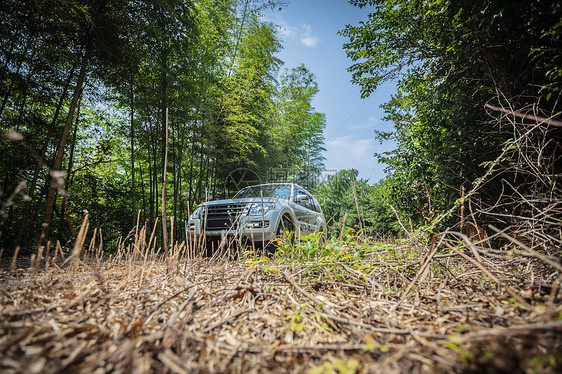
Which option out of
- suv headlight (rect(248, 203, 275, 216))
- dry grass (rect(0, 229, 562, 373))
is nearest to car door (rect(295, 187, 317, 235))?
suv headlight (rect(248, 203, 275, 216))

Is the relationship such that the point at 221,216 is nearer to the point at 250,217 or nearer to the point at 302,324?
the point at 250,217

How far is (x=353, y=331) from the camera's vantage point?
873 mm

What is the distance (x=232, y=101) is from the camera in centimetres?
583

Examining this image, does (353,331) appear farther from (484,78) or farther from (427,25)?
(427,25)

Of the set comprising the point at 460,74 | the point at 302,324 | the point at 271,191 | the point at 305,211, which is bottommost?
the point at 302,324

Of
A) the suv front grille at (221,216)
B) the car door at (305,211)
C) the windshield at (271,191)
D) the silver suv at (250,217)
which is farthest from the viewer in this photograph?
the windshield at (271,191)

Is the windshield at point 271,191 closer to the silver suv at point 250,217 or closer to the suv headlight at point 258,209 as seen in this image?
the silver suv at point 250,217

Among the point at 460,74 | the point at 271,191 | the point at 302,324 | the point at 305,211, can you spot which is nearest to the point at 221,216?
the point at 271,191

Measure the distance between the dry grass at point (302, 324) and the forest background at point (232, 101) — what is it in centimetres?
51

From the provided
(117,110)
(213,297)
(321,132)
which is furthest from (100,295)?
(321,132)

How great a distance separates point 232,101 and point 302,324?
5944 millimetres

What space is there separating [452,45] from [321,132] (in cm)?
1661

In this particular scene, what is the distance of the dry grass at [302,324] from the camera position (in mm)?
609

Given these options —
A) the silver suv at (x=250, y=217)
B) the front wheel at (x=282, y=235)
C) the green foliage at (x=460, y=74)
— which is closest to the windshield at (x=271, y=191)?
the silver suv at (x=250, y=217)
